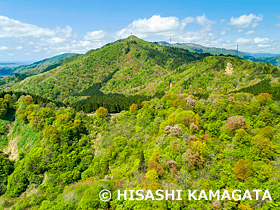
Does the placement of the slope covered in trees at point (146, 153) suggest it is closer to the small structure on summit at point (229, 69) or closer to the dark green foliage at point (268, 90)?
the dark green foliage at point (268, 90)

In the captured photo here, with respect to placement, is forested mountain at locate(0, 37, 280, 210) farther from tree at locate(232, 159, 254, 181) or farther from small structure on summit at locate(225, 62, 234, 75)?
small structure on summit at locate(225, 62, 234, 75)

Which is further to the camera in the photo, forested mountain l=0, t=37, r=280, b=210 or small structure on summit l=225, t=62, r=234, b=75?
small structure on summit l=225, t=62, r=234, b=75

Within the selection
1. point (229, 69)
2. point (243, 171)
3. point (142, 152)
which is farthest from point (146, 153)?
point (229, 69)

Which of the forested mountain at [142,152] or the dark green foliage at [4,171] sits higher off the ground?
the forested mountain at [142,152]

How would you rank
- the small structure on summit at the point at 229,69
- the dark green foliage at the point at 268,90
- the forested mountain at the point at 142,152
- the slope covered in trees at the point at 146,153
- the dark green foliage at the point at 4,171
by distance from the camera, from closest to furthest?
the forested mountain at the point at 142,152
the slope covered in trees at the point at 146,153
the dark green foliage at the point at 4,171
the dark green foliage at the point at 268,90
the small structure on summit at the point at 229,69

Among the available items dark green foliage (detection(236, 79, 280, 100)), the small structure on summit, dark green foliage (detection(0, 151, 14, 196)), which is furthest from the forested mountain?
the small structure on summit

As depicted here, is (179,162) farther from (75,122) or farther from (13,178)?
(13,178)

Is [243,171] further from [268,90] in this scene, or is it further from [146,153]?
[268,90]

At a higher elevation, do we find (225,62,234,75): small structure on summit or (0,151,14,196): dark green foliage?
(225,62,234,75): small structure on summit

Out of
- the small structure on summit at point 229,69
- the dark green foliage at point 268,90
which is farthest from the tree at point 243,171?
the small structure on summit at point 229,69

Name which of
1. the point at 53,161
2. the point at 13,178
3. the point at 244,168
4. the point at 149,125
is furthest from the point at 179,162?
the point at 13,178

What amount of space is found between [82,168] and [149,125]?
33319mm

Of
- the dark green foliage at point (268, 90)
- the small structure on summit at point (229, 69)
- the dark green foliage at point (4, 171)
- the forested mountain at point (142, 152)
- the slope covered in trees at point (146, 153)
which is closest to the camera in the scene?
the forested mountain at point (142, 152)

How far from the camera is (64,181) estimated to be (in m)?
66.0
